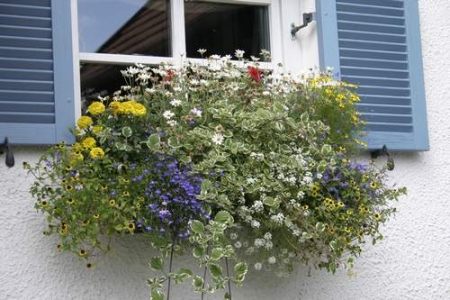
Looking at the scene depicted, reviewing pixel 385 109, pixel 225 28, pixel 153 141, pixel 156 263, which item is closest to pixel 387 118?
pixel 385 109

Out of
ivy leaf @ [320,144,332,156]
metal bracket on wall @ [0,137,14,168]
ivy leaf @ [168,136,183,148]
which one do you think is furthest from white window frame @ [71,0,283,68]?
ivy leaf @ [320,144,332,156]

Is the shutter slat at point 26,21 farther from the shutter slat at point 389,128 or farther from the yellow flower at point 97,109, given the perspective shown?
the shutter slat at point 389,128

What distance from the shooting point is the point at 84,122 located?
122 inches

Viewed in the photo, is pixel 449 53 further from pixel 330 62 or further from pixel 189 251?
pixel 189 251

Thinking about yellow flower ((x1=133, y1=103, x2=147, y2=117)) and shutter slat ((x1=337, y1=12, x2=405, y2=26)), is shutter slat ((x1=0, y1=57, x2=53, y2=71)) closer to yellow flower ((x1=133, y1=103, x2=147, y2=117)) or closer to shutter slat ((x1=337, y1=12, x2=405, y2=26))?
yellow flower ((x1=133, y1=103, x2=147, y2=117))

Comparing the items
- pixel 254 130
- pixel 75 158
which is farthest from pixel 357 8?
pixel 75 158

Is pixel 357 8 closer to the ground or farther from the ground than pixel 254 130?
farther from the ground

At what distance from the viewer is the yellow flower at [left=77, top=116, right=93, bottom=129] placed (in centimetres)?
310

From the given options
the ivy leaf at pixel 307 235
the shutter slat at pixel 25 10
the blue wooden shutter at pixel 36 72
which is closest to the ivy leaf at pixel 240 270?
the ivy leaf at pixel 307 235

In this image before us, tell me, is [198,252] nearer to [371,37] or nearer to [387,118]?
[387,118]

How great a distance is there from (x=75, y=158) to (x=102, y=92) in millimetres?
579

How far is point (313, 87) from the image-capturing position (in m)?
3.45

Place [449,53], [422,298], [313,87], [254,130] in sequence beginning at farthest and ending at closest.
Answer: [449,53] → [422,298] → [313,87] → [254,130]

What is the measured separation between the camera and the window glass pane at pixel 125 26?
3.59m
